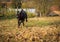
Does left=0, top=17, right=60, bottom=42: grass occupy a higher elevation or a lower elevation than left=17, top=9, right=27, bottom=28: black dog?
lower

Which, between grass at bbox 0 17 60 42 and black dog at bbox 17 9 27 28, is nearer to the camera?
grass at bbox 0 17 60 42

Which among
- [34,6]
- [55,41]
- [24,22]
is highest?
[34,6]

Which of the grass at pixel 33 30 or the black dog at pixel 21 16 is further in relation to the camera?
the black dog at pixel 21 16

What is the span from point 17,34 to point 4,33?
0.17 m

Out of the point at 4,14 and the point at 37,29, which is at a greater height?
the point at 4,14

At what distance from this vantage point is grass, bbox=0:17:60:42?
10.6 feet

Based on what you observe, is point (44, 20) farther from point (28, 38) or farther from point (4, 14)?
point (4, 14)

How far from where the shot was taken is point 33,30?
3.29m

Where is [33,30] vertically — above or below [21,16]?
below

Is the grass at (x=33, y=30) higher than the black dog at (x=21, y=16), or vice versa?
the black dog at (x=21, y=16)

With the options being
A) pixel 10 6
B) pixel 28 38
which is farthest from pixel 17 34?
pixel 10 6

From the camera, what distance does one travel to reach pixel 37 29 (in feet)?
10.8

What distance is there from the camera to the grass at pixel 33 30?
325cm

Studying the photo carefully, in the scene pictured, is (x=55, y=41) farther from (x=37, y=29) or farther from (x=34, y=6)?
(x=34, y=6)
